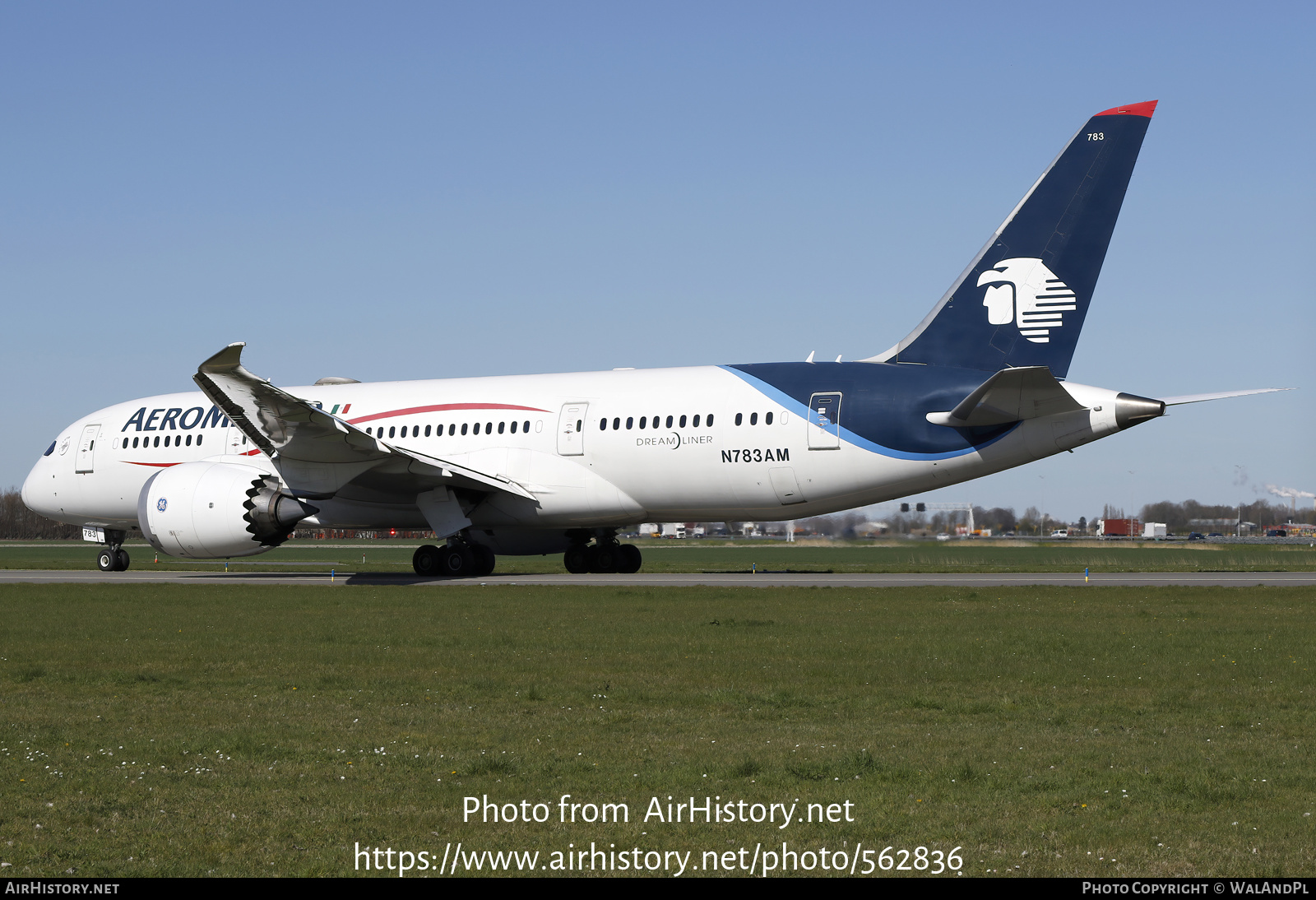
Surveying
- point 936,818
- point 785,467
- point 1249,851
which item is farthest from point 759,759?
point 785,467

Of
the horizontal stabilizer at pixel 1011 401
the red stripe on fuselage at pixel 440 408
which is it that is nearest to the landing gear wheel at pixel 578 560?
the red stripe on fuselage at pixel 440 408

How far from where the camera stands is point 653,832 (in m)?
6.05

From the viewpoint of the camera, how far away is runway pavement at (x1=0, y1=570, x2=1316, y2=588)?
78.1ft

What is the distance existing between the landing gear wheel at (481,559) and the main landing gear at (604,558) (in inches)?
88.2

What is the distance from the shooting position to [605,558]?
29766 millimetres

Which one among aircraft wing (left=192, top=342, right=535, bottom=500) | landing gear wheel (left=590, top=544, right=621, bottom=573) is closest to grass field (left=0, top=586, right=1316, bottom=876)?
aircraft wing (left=192, top=342, right=535, bottom=500)

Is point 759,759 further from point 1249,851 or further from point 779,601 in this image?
point 779,601

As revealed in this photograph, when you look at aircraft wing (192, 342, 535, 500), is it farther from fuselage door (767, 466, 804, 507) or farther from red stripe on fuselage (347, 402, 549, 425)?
fuselage door (767, 466, 804, 507)

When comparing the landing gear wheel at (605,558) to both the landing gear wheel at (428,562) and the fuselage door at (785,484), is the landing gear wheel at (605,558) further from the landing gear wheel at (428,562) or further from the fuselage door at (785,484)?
the fuselage door at (785,484)

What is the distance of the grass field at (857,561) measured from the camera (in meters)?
33.2

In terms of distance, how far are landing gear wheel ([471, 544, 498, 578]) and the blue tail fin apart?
11028 millimetres

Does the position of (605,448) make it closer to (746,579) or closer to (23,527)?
(746,579)

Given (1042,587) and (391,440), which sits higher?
(391,440)
